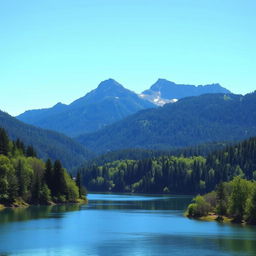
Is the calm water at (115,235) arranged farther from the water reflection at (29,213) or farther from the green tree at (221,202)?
the green tree at (221,202)

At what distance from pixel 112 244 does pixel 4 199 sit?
74.7 m

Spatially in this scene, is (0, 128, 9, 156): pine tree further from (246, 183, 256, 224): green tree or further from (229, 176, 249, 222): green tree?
(246, 183, 256, 224): green tree

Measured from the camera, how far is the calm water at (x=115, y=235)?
9399 cm

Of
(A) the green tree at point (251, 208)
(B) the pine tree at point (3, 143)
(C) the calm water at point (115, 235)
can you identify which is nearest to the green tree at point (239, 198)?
(A) the green tree at point (251, 208)

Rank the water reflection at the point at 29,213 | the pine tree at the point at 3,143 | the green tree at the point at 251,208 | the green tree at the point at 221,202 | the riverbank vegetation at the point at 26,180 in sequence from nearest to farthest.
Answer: the green tree at the point at 251,208, the water reflection at the point at 29,213, the green tree at the point at 221,202, the riverbank vegetation at the point at 26,180, the pine tree at the point at 3,143

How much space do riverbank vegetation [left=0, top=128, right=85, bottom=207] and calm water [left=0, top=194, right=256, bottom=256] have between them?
1353cm

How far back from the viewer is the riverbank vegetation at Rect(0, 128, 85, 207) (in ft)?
557

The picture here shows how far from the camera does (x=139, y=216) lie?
162500 mm

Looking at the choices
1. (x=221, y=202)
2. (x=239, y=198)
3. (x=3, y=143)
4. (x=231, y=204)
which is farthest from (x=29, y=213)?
(x=239, y=198)

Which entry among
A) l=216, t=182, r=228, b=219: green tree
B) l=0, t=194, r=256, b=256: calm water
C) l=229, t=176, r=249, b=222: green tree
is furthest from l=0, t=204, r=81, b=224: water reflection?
l=229, t=176, r=249, b=222: green tree

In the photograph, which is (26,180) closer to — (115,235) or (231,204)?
(231,204)

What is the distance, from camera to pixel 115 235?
379ft

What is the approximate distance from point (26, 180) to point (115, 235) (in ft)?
233

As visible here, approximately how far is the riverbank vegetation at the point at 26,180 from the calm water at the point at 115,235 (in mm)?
13528
